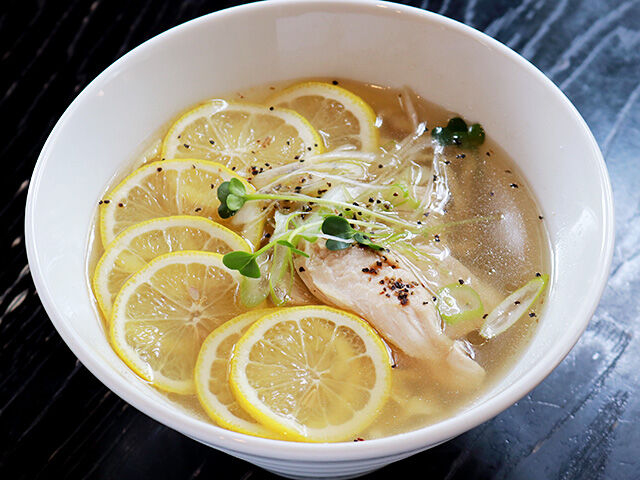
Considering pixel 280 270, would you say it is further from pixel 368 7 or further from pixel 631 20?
pixel 631 20

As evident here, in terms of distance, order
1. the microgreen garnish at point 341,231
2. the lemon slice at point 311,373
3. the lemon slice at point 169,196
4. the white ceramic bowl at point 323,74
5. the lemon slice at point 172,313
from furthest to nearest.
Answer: the lemon slice at point 169,196
the microgreen garnish at point 341,231
the lemon slice at point 172,313
the lemon slice at point 311,373
the white ceramic bowl at point 323,74

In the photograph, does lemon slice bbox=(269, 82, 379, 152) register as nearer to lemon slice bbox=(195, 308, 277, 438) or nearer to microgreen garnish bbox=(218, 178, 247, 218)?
microgreen garnish bbox=(218, 178, 247, 218)

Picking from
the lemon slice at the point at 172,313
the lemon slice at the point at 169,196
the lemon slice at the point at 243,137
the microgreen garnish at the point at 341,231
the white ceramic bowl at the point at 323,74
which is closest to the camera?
the white ceramic bowl at the point at 323,74

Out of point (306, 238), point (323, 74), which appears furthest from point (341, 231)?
point (323, 74)

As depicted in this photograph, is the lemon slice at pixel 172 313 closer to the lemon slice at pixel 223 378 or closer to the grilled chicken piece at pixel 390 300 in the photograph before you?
the lemon slice at pixel 223 378

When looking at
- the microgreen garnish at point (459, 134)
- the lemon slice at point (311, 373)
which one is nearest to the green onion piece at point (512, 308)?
the lemon slice at point (311, 373)

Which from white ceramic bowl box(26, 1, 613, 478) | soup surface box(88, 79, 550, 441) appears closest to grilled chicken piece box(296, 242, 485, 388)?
soup surface box(88, 79, 550, 441)

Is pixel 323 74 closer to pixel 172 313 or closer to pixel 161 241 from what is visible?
pixel 161 241
